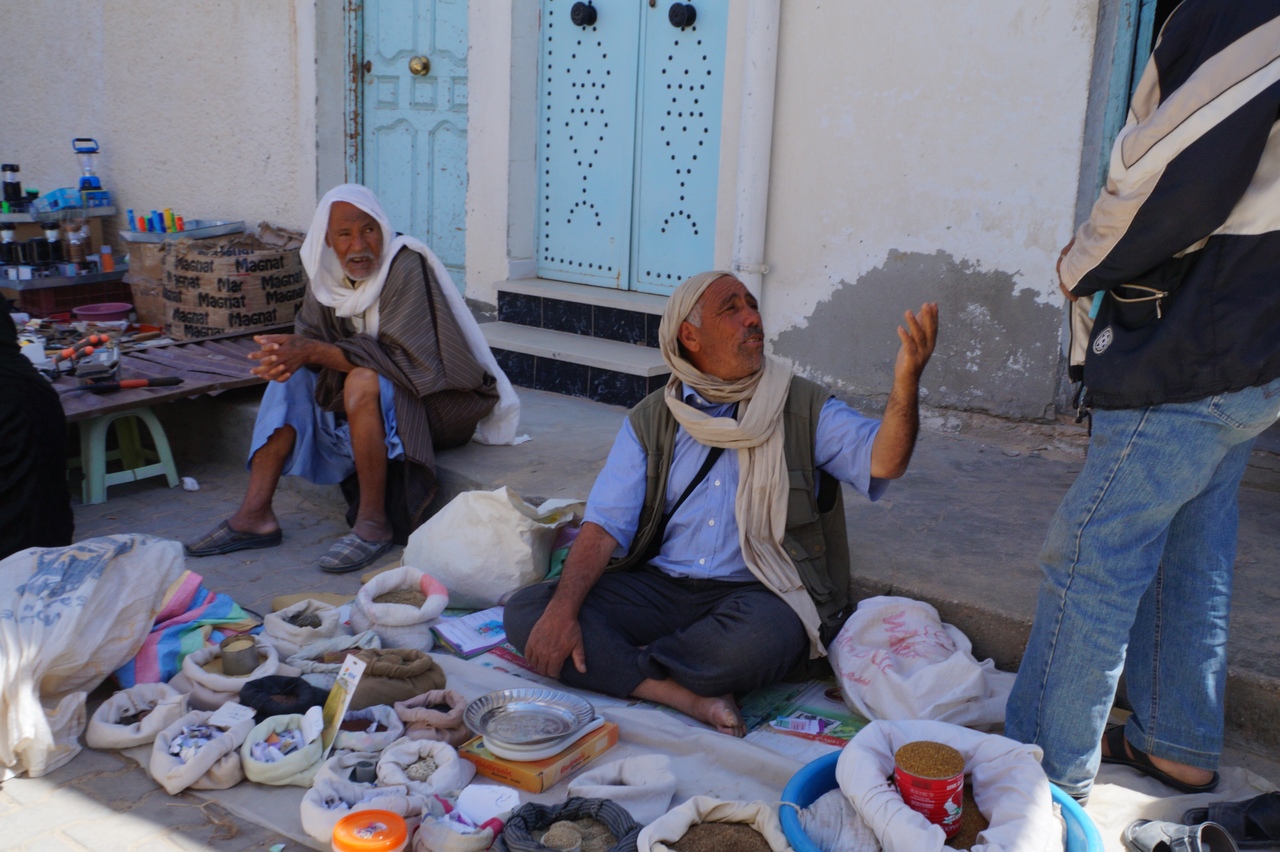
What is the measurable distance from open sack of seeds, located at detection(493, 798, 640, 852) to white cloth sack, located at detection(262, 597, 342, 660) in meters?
1.18

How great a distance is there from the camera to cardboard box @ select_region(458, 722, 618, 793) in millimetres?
2727

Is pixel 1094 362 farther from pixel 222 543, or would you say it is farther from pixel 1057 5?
pixel 222 543

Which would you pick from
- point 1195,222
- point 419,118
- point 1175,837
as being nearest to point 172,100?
point 419,118

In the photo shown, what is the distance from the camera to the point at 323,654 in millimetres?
3365

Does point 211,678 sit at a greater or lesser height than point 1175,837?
lesser

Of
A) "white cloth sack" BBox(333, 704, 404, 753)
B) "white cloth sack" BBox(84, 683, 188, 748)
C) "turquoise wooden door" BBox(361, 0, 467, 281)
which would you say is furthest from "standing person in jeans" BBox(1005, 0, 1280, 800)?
"turquoise wooden door" BBox(361, 0, 467, 281)

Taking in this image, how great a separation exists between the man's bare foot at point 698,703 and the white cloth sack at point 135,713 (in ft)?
4.01

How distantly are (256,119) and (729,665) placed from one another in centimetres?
580

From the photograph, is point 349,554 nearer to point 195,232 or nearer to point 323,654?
point 323,654

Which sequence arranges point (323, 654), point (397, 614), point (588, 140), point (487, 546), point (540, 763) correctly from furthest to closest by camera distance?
point (588, 140) → point (487, 546) → point (397, 614) → point (323, 654) → point (540, 763)

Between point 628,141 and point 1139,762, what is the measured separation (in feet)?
13.7

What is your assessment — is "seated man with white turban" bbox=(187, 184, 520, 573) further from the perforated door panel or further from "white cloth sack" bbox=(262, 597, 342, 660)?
the perforated door panel

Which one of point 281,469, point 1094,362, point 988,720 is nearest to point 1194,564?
point 1094,362

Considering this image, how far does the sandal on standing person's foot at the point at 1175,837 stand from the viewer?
231 centimetres
